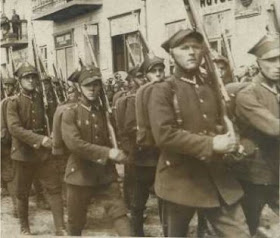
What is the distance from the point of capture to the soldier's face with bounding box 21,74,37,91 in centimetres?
357

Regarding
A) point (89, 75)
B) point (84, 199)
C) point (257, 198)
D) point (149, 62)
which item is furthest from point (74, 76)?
point (257, 198)

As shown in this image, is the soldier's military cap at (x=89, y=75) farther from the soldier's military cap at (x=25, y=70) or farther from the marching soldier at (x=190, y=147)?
the marching soldier at (x=190, y=147)

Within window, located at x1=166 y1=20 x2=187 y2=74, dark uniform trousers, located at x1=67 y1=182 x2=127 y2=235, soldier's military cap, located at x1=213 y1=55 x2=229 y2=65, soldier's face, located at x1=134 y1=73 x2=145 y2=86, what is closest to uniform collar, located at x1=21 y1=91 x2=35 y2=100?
dark uniform trousers, located at x1=67 y1=182 x2=127 y2=235

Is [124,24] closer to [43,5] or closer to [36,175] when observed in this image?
[43,5]

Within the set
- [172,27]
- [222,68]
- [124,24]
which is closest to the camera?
[222,68]

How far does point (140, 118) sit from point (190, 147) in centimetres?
36

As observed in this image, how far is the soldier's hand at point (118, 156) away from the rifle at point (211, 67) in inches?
26.3

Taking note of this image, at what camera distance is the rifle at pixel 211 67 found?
2592mm

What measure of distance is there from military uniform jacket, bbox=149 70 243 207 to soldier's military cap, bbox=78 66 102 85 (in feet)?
1.96

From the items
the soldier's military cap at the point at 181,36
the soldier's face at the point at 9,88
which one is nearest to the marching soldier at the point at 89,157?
the soldier's military cap at the point at 181,36

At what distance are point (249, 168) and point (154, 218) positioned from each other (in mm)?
652

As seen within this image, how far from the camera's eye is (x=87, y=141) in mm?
3090

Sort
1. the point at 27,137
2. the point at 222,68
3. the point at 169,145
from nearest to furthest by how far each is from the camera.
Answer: the point at 169,145 → the point at 222,68 → the point at 27,137

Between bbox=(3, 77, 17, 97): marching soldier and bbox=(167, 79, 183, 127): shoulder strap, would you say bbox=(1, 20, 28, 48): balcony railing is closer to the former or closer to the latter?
bbox=(3, 77, 17, 97): marching soldier
